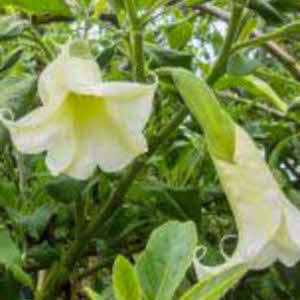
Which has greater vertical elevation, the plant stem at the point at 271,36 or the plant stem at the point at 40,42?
the plant stem at the point at 271,36

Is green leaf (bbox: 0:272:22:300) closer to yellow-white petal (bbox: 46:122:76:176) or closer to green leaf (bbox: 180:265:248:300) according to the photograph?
yellow-white petal (bbox: 46:122:76:176)

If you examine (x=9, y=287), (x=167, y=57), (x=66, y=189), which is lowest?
(x=9, y=287)

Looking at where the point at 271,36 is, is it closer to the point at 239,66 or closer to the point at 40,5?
the point at 239,66

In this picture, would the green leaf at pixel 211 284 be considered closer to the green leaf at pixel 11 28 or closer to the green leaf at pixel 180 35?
the green leaf at pixel 11 28

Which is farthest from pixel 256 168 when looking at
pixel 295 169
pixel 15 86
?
pixel 295 169

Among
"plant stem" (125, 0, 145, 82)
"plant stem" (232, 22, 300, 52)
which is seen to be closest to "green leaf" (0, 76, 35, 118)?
"plant stem" (125, 0, 145, 82)

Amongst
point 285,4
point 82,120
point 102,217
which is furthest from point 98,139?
point 285,4

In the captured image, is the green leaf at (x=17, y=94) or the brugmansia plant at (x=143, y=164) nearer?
the brugmansia plant at (x=143, y=164)

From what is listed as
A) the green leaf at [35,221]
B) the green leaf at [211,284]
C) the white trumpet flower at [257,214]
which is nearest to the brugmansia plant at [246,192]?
the white trumpet flower at [257,214]

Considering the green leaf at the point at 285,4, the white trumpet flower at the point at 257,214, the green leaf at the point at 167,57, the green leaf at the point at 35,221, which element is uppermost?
the green leaf at the point at 285,4
